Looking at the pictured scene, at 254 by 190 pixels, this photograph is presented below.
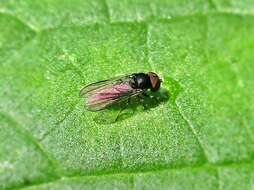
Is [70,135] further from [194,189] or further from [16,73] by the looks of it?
[194,189]

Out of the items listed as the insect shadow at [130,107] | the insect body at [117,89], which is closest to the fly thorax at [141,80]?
the insect body at [117,89]

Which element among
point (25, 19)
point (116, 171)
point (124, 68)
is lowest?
point (116, 171)

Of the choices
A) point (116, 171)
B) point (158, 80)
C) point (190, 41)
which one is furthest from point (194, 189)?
point (190, 41)

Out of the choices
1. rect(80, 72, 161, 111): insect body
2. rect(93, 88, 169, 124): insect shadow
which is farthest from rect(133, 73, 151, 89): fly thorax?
rect(93, 88, 169, 124): insect shadow

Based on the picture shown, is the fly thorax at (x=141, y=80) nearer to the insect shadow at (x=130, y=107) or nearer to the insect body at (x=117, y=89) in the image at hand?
the insect body at (x=117, y=89)

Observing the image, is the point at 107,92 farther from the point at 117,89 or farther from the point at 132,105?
the point at 132,105

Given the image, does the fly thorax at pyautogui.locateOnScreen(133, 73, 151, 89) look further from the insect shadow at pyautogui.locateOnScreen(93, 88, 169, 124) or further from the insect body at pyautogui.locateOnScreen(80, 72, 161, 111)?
the insect shadow at pyautogui.locateOnScreen(93, 88, 169, 124)

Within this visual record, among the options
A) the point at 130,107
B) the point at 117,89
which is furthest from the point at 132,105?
the point at 117,89
